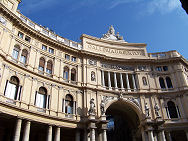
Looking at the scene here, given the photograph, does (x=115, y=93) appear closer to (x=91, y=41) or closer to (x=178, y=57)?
(x=91, y=41)

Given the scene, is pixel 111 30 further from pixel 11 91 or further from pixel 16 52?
pixel 11 91

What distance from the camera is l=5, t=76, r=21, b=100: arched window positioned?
21406 millimetres

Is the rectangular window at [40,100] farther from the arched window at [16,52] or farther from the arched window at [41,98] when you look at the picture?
the arched window at [16,52]

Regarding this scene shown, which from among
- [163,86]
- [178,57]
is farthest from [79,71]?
[178,57]

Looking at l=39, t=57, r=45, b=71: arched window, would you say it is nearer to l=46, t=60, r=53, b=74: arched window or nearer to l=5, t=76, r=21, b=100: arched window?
l=46, t=60, r=53, b=74: arched window

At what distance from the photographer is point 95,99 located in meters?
28.9

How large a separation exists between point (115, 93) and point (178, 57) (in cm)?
1373

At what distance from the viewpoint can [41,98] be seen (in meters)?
Result: 24.6

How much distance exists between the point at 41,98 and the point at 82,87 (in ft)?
21.5

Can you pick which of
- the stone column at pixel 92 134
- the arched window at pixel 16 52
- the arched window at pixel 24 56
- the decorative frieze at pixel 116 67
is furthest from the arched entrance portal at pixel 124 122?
the arched window at pixel 16 52

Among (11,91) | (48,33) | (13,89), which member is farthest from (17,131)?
(48,33)

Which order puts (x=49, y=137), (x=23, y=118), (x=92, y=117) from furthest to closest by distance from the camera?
(x=92, y=117)
(x=49, y=137)
(x=23, y=118)

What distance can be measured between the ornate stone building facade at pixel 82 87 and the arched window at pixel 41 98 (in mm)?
126

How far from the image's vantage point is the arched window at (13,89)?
21.4 metres
